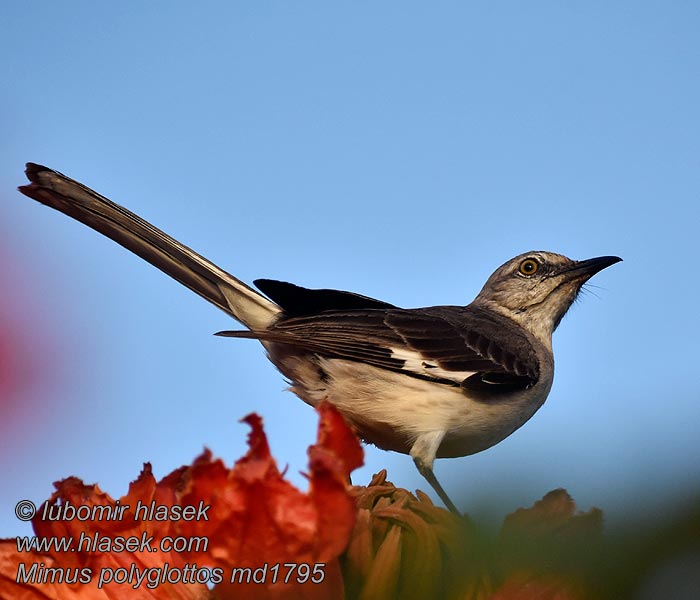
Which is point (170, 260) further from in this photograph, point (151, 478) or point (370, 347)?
point (151, 478)

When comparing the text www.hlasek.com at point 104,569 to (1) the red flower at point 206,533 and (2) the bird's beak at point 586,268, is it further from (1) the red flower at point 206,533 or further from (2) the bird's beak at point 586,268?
(2) the bird's beak at point 586,268

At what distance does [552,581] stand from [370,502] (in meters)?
1.07

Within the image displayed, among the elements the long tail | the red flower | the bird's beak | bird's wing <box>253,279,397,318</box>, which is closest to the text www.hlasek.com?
the red flower

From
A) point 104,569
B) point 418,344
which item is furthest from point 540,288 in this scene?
point 104,569

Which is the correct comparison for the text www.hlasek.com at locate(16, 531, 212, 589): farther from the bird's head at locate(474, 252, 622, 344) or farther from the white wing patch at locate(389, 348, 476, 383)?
the bird's head at locate(474, 252, 622, 344)

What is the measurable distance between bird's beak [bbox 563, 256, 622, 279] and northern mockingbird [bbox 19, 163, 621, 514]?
3.32ft

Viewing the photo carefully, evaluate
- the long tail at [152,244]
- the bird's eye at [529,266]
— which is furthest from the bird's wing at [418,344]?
the bird's eye at [529,266]

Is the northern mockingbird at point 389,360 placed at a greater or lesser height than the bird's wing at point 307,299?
lesser

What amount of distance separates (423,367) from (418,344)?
0.30 m

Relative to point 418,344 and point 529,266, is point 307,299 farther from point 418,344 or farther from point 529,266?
point 529,266

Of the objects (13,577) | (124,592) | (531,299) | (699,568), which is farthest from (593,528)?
(531,299)

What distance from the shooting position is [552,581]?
2.30ft

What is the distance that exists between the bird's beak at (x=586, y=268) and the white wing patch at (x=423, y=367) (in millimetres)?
2060

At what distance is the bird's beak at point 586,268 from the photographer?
7129 millimetres
